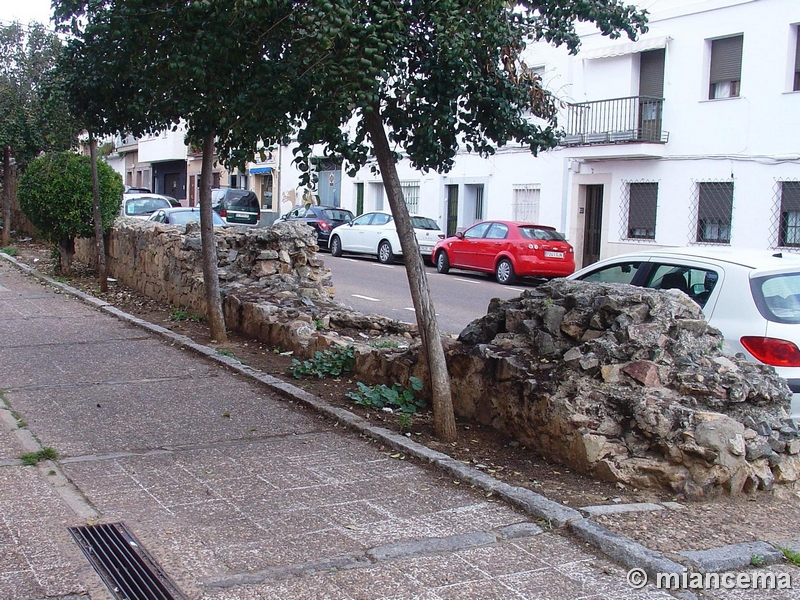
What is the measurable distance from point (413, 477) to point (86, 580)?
2131mm

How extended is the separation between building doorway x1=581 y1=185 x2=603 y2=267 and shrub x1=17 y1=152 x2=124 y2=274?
44.4 feet

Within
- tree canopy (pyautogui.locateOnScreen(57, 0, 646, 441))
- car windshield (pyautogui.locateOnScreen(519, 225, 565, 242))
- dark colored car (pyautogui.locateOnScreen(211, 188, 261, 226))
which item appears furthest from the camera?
dark colored car (pyautogui.locateOnScreen(211, 188, 261, 226))

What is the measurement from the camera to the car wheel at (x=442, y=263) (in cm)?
2343

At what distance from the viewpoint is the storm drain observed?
387 centimetres

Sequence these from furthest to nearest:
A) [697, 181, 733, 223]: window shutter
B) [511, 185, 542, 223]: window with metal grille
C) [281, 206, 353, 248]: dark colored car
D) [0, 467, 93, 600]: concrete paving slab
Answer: [281, 206, 353, 248]: dark colored car
[511, 185, 542, 223]: window with metal grille
[697, 181, 733, 223]: window shutter
[0, 467, 93, 600]: concrete paving slab

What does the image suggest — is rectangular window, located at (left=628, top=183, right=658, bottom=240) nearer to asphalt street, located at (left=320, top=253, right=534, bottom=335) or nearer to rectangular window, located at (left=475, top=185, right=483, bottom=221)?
asphalt street, located at (left=320, top=253, right=534, bottom=335)

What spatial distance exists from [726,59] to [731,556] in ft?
62.2

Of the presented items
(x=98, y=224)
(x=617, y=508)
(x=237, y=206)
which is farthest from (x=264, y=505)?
(x=237, y=206)

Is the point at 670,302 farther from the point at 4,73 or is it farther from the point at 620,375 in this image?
the point at 4,73

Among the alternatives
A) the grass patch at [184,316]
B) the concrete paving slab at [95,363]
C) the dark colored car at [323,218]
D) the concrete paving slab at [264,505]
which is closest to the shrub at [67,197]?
the grass patch at [184,316]

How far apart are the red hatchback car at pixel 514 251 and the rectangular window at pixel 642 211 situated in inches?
100

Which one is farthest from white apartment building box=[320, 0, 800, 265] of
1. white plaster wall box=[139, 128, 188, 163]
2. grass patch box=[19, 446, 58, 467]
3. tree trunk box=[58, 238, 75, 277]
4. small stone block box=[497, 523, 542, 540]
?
white plaster wall box=[139, 128, 188, 163]

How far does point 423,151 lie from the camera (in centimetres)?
648

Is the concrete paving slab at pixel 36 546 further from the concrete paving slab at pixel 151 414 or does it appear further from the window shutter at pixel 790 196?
the window shutter at pixel 790 196
